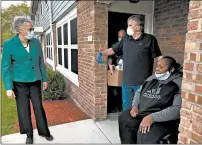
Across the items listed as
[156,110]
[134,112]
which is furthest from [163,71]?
[134,112]

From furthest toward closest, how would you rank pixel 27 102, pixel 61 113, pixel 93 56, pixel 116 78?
pixel 61 113 → pixel 93 56 → pixel 116 78 → pixel 27 102

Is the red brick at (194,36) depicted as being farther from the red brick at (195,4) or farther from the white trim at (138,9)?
the white trim at (138,9)

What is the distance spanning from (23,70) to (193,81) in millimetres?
2208

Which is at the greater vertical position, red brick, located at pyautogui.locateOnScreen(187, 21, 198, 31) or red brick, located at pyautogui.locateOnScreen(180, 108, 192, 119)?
red brick, located at pyautogui.locateOnScreen(187, 21, 198, 31)

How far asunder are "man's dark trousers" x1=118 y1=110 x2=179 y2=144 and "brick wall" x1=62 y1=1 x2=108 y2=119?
1.28 m

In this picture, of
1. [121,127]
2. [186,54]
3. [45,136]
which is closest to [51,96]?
[45,136]

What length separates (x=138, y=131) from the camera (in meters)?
2.00

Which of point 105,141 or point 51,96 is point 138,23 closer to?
point 105,141

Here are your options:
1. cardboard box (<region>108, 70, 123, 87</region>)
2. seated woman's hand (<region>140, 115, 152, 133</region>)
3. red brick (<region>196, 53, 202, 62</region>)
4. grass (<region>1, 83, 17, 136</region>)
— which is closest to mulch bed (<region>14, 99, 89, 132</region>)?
grass (<region>1, 83, 17, 136</region>)

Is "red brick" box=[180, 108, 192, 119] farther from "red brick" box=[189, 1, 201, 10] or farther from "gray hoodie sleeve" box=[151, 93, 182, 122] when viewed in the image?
"red brick" box=[189, 1, 201, 10]

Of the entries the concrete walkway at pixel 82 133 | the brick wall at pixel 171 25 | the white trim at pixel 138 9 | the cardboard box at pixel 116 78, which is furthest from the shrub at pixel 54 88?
the brick wall at pixel 171 25

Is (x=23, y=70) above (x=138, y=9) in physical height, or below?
below

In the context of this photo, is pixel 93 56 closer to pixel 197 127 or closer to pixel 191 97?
pixel 191 97

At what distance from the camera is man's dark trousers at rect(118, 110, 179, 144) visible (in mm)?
1846
